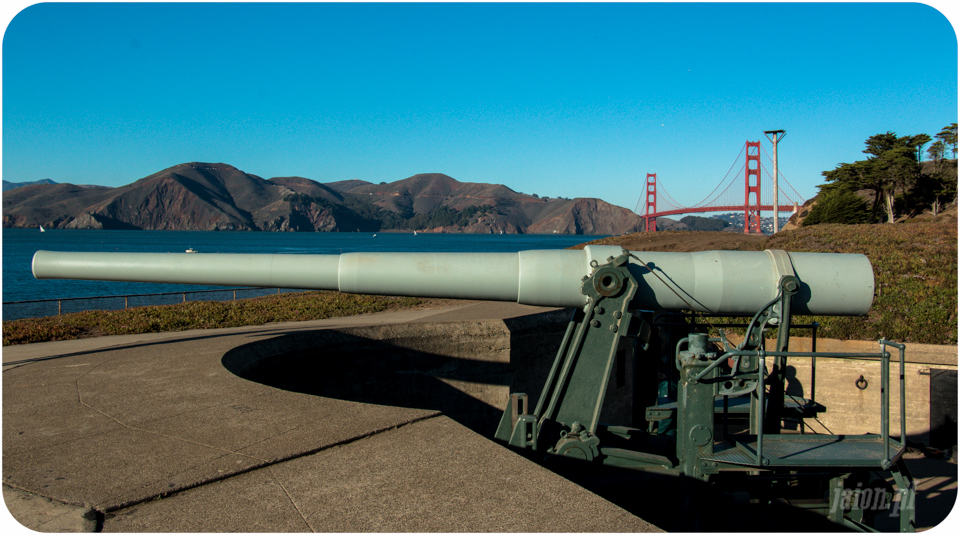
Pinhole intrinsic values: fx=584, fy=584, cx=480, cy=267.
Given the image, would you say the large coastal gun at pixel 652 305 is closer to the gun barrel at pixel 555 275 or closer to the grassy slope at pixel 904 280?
the gun barrel at pixel 555 275

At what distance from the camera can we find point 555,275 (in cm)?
399

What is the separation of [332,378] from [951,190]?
Answer: 143 feet

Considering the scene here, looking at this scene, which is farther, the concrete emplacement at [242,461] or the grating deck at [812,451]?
the grating deck at [812,451]

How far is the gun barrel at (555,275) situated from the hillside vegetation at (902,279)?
999 cm

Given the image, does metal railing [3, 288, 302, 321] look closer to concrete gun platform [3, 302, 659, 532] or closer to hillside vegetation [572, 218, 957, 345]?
concrete gun platform [3, 302, 659, 532]

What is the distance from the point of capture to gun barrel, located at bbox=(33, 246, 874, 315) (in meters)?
3.89

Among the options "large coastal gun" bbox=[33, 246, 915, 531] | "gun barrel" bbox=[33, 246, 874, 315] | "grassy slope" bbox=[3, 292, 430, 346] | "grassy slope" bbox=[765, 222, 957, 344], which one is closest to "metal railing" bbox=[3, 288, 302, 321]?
"grassy slope" bbox=[3, 292, 430, 346]

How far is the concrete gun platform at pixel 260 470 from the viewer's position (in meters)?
2.41

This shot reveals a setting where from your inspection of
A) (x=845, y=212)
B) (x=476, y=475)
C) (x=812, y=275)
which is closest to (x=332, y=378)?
(x=476, y=475)

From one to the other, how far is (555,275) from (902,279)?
17.6 m

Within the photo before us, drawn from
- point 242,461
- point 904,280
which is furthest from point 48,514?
point 904,280

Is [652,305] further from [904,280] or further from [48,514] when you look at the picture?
[904,280]

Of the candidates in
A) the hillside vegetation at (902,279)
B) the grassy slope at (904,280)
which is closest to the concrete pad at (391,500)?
the grassy slope at (904,280)

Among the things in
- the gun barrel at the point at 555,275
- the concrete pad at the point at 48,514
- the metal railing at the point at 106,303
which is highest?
the gun barrel at the point at 555,275
